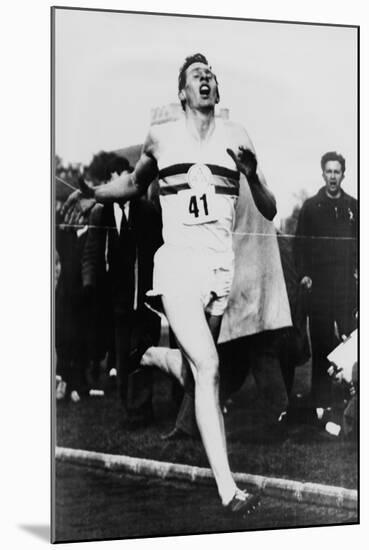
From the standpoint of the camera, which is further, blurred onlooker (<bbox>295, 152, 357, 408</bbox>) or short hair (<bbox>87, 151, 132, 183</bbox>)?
blurred onlooker (<bbox>295, 152, 357, 408</bbox>)

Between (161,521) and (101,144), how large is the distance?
2265mm

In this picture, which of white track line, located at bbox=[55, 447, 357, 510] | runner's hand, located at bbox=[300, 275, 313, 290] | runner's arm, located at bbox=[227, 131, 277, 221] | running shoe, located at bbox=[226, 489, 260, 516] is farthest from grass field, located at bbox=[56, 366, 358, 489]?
runner's arm, located at bbox=[227, 131, 277, 221]

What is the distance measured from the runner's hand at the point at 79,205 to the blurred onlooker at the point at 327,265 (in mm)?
1387

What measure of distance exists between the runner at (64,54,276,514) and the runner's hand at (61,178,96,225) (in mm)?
271

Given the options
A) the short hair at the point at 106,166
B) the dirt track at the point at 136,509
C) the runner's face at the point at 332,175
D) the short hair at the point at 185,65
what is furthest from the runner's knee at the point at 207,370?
the short hair at the point at 185,65

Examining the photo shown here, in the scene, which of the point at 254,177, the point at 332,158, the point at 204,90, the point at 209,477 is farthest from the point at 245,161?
the point at 209,477

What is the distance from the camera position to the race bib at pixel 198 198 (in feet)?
27.8

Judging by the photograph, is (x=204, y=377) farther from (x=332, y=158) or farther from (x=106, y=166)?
(x=332, y=158)

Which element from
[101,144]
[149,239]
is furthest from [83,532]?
[101,144]

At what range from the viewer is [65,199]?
822cm

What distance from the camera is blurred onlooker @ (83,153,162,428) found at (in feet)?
27.2

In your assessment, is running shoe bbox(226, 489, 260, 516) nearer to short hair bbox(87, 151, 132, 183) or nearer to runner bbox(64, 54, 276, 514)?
runner bbox(64, 54, 276, 514)

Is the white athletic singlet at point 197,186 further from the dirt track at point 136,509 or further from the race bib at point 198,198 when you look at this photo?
the dirt track at point 136,509

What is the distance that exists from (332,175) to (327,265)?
57cm
